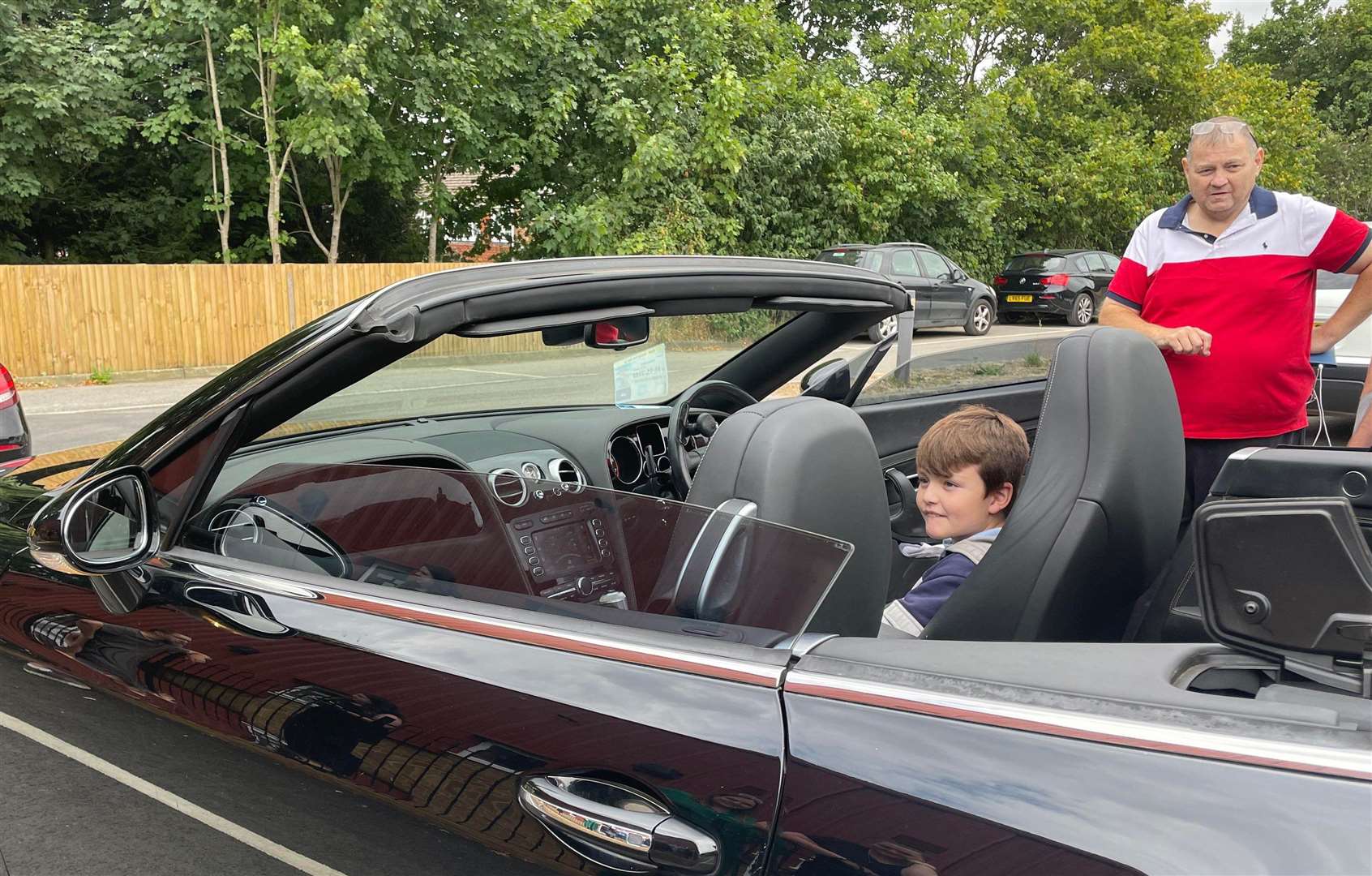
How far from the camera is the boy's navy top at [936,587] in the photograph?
2.01 m

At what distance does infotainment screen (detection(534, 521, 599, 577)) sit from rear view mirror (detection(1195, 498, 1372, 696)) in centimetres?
88

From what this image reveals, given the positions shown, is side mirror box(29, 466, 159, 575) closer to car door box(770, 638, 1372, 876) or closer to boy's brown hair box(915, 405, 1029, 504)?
car door box(770, 638, 1372, 876)

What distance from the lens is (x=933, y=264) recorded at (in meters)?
18.3

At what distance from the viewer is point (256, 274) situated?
16.0 meters

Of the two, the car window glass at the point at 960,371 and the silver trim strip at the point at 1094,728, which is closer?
the silver trim strip at the point at 1094,728

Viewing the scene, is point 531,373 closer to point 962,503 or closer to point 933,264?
point 962,503

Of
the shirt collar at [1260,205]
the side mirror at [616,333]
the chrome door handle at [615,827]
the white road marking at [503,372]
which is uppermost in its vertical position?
the shirt collar at [1260,205]

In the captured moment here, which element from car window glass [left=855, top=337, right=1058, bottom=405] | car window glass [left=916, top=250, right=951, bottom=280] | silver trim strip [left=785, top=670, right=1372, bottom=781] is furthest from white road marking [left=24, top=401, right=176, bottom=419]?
silver trim strip [left=785, top=670, right=1372, bottom=781]

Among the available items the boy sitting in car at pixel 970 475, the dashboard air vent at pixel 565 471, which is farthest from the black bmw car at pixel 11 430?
the boy sitting in car at pixel 970 475

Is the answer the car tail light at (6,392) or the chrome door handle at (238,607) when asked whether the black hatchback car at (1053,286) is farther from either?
the chrome door handle at (238,607)

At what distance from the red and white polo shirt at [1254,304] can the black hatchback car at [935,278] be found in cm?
1223

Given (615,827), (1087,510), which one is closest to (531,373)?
(1087,510)

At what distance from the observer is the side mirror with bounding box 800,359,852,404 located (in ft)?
10.8

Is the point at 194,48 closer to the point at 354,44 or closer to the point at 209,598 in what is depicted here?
the point at 354,44
